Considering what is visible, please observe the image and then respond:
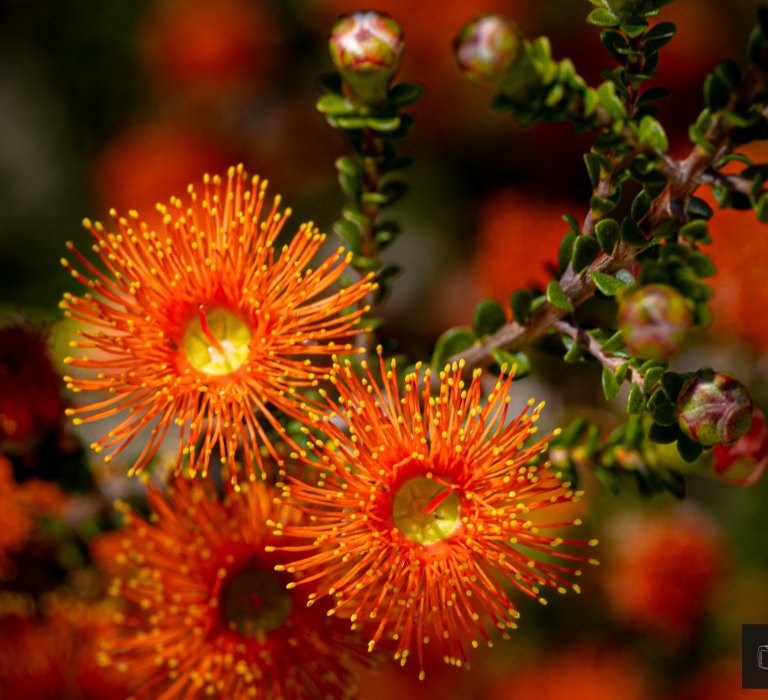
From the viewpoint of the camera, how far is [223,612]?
1393 millimetres

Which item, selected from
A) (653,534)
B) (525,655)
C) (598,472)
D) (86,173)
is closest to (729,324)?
(653,534)

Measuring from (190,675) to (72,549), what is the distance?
0.43 m

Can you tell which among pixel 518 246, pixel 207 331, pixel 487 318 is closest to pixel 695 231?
pixel 487 318

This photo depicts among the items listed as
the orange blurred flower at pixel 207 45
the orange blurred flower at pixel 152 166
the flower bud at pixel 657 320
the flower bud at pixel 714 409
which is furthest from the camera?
the orange blurred flower at pixel 207 45

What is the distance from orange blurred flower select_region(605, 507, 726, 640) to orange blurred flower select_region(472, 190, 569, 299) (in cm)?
75

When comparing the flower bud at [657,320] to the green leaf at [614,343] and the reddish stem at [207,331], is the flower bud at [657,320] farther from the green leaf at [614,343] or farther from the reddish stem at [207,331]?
the reddish stem at [207,331]

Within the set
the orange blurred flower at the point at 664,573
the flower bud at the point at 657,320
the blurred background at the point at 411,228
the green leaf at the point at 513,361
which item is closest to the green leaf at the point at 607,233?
the flower bud at the point at 657,320

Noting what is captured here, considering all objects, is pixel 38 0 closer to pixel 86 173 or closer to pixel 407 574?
pixel 86 173

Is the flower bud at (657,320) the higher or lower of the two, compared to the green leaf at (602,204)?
lower

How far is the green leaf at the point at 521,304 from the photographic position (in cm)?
121

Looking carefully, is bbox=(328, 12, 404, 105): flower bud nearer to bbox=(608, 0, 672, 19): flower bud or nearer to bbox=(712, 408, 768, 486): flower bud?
bbox=(608, 0, 672, 19): flower bud

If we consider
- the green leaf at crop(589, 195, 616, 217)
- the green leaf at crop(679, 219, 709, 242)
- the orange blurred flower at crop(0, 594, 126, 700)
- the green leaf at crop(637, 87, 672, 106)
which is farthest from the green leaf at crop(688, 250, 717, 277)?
the orange blurred flower at crop(0, 594, 126, 700)

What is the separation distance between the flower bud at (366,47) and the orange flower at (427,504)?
0.40m

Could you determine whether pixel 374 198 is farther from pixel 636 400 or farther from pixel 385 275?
pixel 636 400
